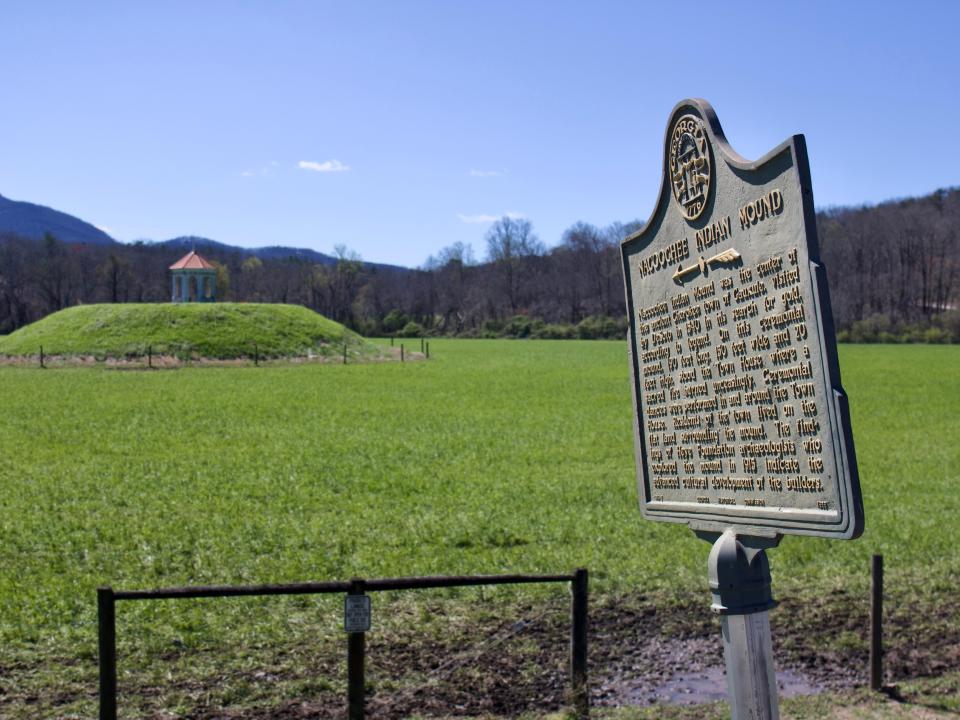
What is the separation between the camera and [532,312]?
15125 cm

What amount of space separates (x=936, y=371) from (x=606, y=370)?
17.6 meters

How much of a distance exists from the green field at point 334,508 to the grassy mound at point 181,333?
23021 mm

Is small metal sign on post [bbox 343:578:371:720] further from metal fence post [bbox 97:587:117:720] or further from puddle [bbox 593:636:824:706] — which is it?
puddle [bbox 593:636:824:706]

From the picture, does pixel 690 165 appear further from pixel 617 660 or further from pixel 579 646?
pixel 617 660

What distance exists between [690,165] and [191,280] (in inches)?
2604

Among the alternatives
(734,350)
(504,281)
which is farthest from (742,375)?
(504,281)

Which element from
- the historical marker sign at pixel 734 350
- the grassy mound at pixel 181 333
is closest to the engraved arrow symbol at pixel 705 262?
the historical marker sign at pixel 734 350

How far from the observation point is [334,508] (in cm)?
1566

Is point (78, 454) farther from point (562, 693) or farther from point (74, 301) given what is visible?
point (74, 301)

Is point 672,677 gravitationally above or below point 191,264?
below

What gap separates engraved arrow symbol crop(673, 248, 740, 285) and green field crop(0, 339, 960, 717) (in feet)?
18.0

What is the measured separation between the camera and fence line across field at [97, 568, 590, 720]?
21.1ft

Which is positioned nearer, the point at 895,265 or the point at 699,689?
the point at 699,689

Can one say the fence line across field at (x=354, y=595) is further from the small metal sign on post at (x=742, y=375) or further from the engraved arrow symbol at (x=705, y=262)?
the engraved arrow symbol at (x=705, y=262)
